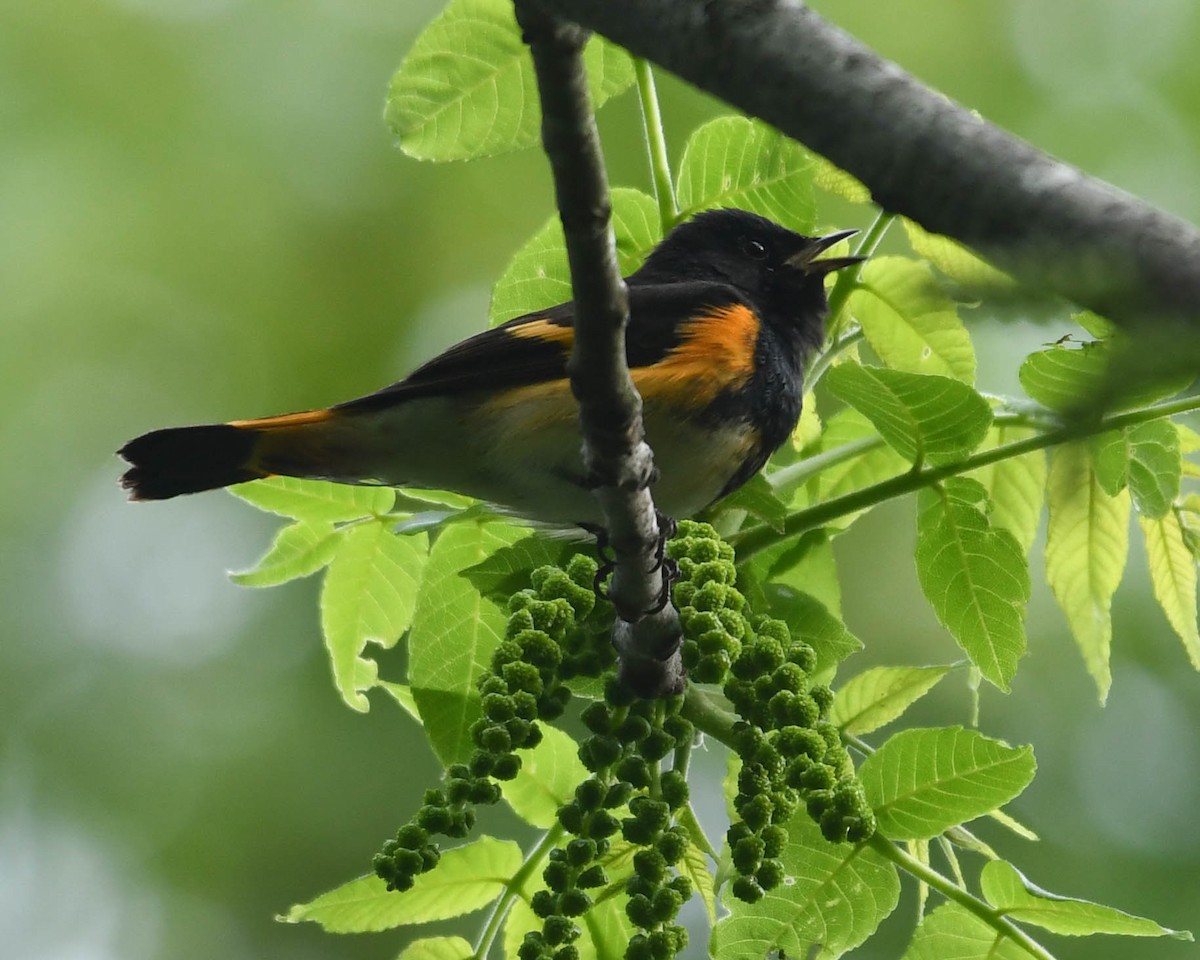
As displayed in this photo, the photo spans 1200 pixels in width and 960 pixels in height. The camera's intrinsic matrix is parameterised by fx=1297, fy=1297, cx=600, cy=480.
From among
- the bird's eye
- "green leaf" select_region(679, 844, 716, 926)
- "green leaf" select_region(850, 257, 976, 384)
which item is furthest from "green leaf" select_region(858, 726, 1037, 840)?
the bird's eye

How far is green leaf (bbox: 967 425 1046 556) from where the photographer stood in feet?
8.45

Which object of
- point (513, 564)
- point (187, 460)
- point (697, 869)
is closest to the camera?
point (697, 869)

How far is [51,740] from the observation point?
270 inches

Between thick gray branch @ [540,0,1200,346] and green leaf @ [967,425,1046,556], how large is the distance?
1.82 metres

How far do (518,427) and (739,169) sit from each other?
724 mm

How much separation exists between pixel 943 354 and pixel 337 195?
525cm

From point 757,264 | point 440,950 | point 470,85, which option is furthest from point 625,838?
point 757,264

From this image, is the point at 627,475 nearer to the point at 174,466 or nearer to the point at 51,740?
the point at 174,466

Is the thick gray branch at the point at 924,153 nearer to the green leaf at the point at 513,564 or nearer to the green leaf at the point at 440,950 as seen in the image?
the green leaf at the point at 513,564

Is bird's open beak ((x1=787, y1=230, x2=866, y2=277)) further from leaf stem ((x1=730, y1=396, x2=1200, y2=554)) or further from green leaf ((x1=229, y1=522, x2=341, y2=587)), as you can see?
green leaf ((x1=229, y1=522, x2=341, y2=587))

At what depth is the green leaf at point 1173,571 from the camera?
2.45 metres

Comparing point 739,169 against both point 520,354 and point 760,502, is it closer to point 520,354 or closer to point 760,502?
point 520,354

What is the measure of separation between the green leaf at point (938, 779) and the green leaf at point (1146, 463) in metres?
0.52

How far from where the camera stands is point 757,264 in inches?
138
